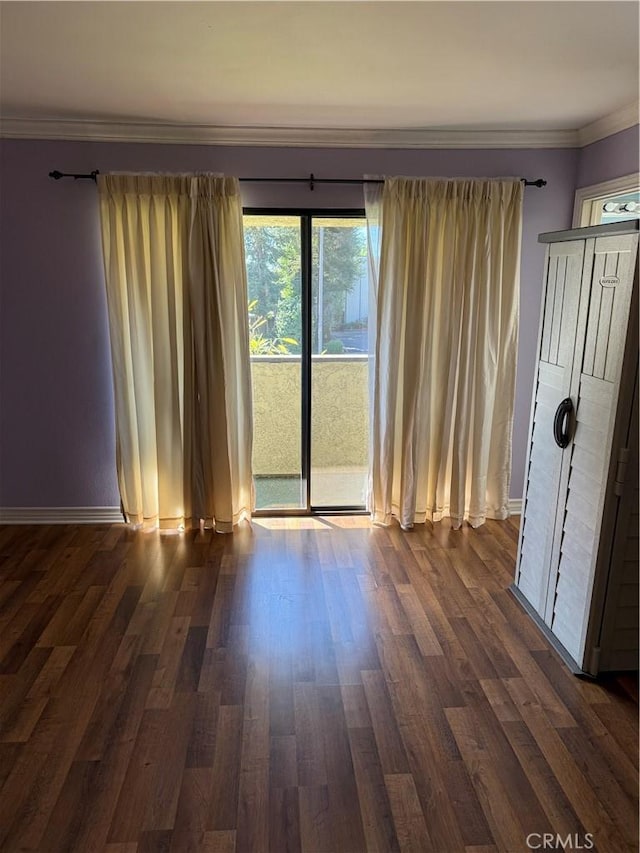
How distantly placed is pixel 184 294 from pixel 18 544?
186cm

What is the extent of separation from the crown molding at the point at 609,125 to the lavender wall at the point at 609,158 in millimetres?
25

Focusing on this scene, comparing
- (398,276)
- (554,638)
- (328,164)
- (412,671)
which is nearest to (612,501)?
(554,638)

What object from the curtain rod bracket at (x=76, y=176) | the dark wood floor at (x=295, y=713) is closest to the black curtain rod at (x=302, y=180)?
the curtain rod bracket at (x=76, y=176)

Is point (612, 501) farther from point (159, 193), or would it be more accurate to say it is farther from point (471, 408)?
point (159, 193)

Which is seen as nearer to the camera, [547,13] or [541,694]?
[547,13]

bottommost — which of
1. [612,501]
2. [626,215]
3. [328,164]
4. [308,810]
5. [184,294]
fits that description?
[308,810]

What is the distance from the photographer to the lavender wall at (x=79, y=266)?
11.8 ft

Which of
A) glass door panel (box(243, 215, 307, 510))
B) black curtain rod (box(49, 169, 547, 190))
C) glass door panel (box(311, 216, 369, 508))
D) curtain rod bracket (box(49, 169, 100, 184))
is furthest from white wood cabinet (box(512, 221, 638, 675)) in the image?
curtain rod bracket (box(49, 169, 100, 184))

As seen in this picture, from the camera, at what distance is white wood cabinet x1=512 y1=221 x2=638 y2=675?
2309 millimetres

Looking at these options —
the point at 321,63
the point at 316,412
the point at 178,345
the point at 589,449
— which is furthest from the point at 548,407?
the point at 178,345

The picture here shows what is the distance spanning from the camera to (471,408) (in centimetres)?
386

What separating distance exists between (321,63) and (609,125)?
182 cm

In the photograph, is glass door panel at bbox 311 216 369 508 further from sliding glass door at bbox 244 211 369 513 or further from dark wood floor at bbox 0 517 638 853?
dark wood floor at bbox 0 517 638 853

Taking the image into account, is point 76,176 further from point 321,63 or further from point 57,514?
point 57,514
